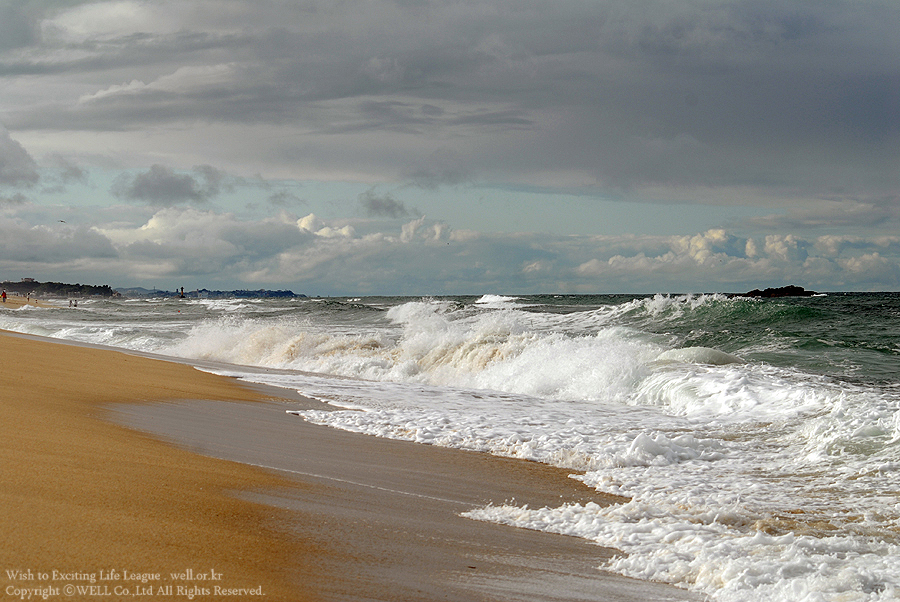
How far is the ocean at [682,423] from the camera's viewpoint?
4.19m

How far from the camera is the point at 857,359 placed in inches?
600

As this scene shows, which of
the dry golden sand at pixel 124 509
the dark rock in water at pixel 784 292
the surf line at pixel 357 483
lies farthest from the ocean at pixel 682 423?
the dark rock in water at pixel 784 292

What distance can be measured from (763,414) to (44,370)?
10751mm

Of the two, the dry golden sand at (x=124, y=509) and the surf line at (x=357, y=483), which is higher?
the dry golden sand at (x=124, y=509)

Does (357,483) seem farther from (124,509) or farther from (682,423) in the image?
(682,423)

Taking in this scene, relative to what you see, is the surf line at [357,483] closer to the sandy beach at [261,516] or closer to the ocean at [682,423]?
the sandy beach at [261,516]

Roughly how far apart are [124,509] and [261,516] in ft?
2.60

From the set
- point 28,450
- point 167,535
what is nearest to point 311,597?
point 167,535

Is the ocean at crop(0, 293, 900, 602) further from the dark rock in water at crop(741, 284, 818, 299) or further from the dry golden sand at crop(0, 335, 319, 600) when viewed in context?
the dark rock in water at crop(741, 284, 818, 299)

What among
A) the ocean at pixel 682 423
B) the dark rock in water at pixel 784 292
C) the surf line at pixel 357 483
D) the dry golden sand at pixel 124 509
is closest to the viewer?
the dry golden sand at pixel 124 509

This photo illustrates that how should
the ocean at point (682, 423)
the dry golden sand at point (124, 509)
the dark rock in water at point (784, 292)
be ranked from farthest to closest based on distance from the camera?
the dark rock in water at point (784, 292) → the ocean at point (682, 423) → the dry golden sand at point (124, 509)

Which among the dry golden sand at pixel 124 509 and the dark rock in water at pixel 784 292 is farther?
the dark rock in water at pixel 784 292

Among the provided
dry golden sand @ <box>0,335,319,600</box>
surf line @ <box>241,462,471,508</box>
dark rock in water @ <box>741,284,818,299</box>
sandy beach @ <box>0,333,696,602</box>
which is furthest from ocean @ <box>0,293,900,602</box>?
dark rock in water @ <box>741,284,818,299</box>

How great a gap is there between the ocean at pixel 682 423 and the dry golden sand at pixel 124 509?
1.86m
